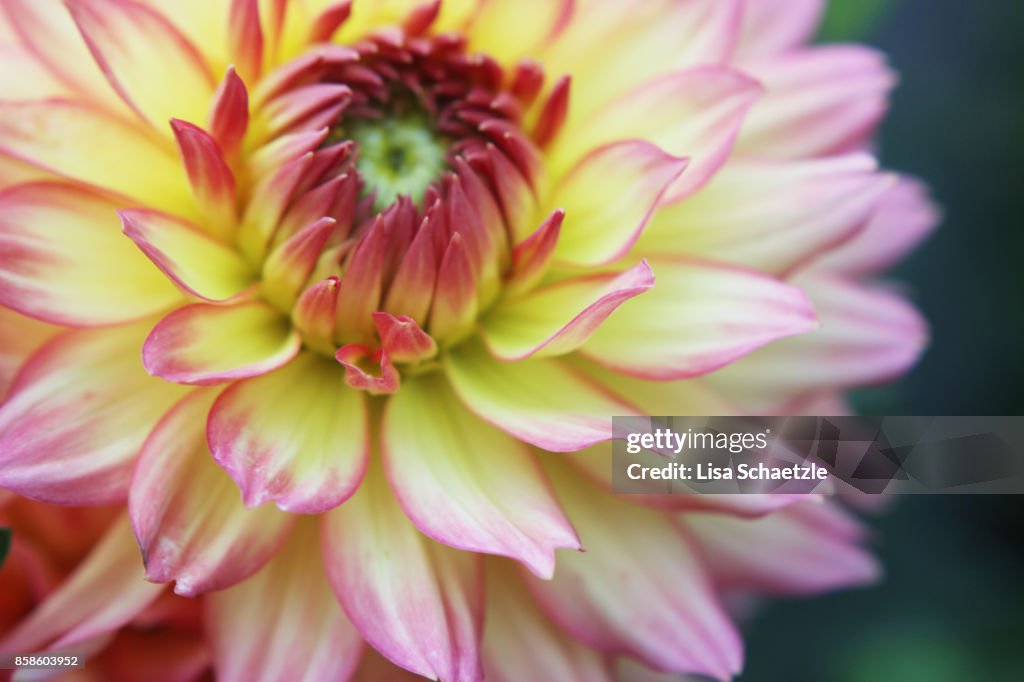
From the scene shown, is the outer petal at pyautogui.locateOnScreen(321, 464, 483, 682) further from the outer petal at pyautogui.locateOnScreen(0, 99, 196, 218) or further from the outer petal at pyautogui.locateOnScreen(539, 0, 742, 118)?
the outer petal at pyautogui.locateOnScreen(539, 0, 742, 118)

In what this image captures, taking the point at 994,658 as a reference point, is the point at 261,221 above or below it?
above

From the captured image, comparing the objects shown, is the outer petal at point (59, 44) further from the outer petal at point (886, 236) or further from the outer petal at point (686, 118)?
the outer petal at point (886, 236)

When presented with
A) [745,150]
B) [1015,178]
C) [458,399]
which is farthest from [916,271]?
[458,399]

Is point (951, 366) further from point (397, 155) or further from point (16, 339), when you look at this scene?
point (16, 339)

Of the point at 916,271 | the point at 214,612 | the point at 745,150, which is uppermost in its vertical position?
the point at 745,150

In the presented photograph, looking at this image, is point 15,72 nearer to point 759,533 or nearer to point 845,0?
point 759,533
